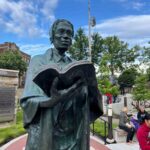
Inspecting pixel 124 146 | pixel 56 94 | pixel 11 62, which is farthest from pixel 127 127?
pixel 11 62

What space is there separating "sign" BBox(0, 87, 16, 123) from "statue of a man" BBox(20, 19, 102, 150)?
13.4 metres

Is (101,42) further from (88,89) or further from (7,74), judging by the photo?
(88,89)

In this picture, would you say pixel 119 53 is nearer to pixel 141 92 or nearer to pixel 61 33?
pixel 141 92

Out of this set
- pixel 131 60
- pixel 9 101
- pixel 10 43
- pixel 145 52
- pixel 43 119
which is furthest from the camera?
pixel 10 43

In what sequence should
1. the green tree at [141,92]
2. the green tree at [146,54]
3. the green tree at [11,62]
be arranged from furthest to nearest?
the green tree at [11,62]
the green tree at [146,54]
the green tree at [141,92]

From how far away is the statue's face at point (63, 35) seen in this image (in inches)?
106

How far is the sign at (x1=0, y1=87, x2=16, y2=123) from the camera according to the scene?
15586 mm

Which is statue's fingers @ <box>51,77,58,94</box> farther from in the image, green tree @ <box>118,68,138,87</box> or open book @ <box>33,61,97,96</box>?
green tree @ <box>118,68,138,87</box>

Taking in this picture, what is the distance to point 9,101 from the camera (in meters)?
16.0

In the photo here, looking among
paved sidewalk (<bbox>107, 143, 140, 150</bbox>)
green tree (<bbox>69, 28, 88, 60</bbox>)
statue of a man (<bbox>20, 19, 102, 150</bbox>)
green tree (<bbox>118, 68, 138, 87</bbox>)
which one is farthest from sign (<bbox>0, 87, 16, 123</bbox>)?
green tree (<bbox>118, 68, 138, 87</bbox>)

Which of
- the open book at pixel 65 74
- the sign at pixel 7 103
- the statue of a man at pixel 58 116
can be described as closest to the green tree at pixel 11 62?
the sign at pixel 7 103

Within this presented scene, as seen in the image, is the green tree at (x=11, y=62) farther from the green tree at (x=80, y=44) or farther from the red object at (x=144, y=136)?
the red object at (x=144, y=136)

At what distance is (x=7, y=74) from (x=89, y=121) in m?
14.0

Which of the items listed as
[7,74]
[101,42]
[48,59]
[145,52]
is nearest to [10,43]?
[101,42]
